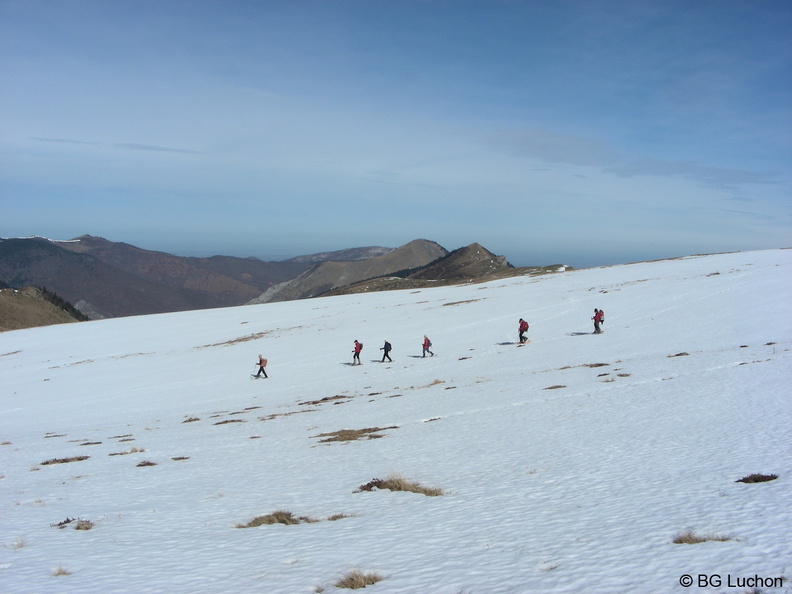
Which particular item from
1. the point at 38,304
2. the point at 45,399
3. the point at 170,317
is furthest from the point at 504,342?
the point at 38,304

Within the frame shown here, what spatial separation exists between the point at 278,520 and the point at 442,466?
4735 millimetres

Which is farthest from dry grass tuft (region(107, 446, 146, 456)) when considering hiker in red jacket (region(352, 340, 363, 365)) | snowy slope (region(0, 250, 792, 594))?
hiker in red jacket (region(352, 340, 363, 365))

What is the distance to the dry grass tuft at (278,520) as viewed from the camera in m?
10.5

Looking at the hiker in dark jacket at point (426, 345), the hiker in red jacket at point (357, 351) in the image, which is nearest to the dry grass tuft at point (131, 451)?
the hiker in red jacket at point (357, 351)

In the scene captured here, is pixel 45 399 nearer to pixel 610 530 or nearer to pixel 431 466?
pixel 431 466

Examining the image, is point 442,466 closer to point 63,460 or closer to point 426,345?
point 63,460

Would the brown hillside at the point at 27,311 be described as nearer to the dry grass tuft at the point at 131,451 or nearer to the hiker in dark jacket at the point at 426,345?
the hiker in dark jacket at the point at 426,345

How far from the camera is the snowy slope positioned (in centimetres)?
771

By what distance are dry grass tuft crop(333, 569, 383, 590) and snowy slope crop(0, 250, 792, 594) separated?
153 millimetres

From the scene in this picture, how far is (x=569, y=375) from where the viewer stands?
26078 millimetres

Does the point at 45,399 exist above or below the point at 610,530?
below

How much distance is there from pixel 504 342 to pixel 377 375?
1100cm

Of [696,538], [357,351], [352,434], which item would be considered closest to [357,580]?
[696,538]

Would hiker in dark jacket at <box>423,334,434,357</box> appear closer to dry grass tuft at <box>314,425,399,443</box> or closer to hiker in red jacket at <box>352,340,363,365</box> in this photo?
hiker in red jacket at <box>352,340,363,365</box>
